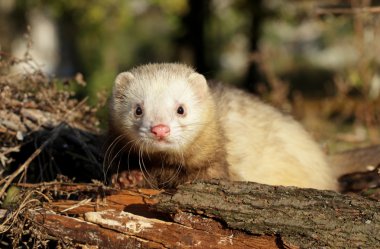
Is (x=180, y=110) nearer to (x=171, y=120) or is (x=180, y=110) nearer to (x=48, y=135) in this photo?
(x=171, y=120)

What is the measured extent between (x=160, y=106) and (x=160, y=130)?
0.23m

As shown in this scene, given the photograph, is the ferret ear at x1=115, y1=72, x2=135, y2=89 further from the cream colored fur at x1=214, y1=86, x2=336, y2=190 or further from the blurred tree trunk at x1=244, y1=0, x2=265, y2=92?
the blurred tree trunk at x1=244, y1=0, x2=265, y2=92

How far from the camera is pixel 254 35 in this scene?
50.9 feet

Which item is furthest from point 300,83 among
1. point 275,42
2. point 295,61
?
point 295,61

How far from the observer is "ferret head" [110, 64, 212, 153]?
12.7 feet

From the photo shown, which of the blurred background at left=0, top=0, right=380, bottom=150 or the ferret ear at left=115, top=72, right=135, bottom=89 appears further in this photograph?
the blurred background at left=0, top=0, right=380, bottom=150

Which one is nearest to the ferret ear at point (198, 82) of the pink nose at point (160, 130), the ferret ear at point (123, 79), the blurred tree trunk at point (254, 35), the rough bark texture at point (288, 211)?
the ferret ear at point (123, 79)

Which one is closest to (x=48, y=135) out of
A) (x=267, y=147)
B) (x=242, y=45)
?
(x=267, y=147)

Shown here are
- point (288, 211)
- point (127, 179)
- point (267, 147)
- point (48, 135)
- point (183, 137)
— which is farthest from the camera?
point (48, 135)

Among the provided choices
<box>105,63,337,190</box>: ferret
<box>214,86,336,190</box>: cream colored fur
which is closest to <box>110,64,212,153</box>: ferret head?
<box>105,63,337,190</box>: ferret

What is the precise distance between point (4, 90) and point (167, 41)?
19.2m

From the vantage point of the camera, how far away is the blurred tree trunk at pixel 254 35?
46.9ft

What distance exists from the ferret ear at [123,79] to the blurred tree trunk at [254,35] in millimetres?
8670

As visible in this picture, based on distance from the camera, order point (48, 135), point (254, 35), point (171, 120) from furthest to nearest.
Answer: point (254, 35)
point (48, 135)
point (171, 120)
